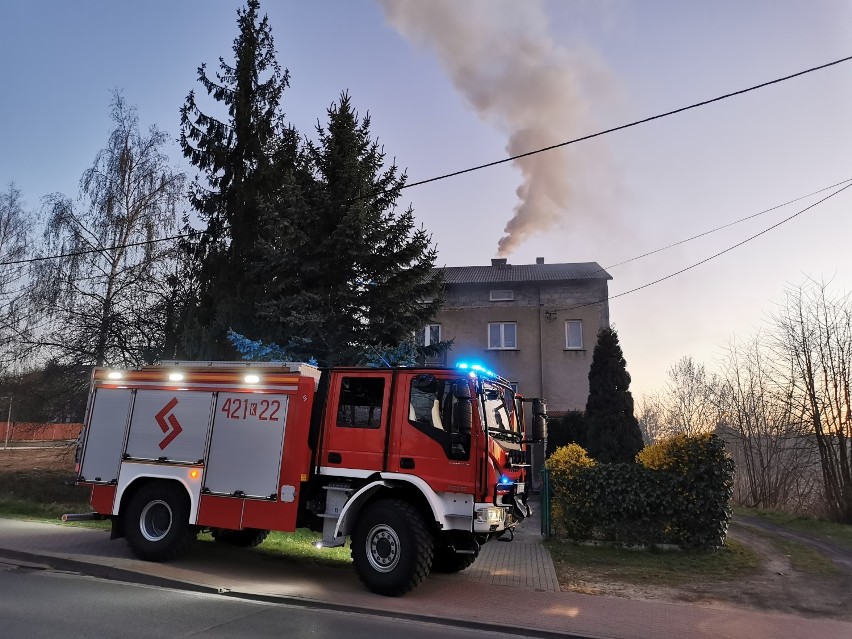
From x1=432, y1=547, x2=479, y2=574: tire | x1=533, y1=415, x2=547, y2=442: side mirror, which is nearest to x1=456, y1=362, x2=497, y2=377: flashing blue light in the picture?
x1=533, y1=415, x2=547, y2=442: side mirror

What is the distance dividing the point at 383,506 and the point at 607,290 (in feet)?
60.2

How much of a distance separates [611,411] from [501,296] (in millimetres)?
8671

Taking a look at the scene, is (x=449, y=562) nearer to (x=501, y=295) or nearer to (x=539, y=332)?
(x=539, y=332)

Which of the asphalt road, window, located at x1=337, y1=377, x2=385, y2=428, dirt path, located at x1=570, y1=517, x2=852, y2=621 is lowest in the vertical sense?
the asphalt road

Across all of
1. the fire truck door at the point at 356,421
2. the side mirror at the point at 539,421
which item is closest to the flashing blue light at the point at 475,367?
the side mirror at the point at 539,421

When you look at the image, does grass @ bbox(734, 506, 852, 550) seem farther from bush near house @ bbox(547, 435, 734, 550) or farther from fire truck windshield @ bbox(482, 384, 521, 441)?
fire truck windshield @ bbox(482, 384, 521, 441)

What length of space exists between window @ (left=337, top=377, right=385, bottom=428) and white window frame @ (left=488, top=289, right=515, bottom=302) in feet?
55.0

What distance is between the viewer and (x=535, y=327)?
22.9 meters

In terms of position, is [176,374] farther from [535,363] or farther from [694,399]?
[694,399]

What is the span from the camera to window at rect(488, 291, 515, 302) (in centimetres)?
2362

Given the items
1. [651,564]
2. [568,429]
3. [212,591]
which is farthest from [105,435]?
[568,429]

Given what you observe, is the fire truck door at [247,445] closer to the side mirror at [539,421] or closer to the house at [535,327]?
the side mirror at [539,421]

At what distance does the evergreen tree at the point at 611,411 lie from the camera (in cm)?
1593

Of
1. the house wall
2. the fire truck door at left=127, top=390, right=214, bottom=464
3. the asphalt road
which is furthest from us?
the house wall
